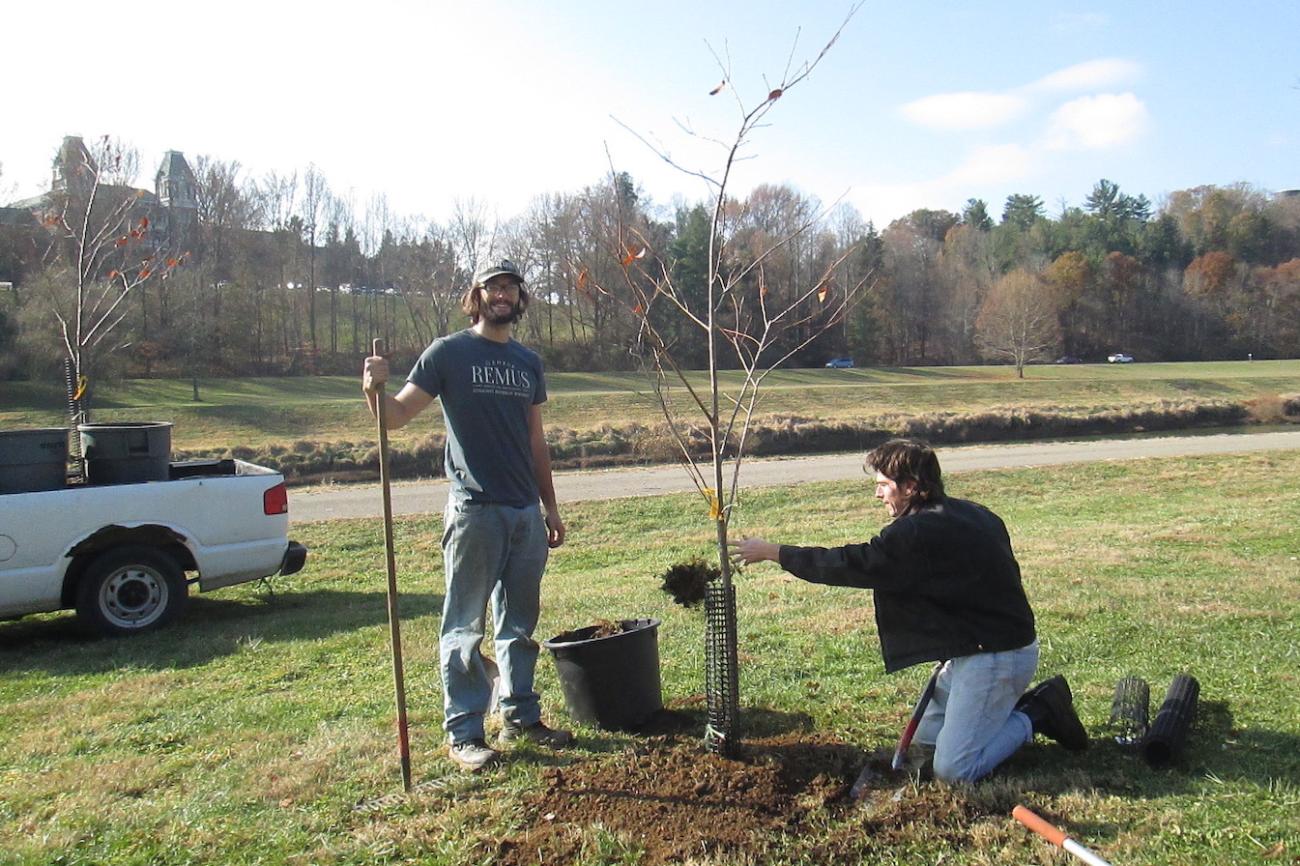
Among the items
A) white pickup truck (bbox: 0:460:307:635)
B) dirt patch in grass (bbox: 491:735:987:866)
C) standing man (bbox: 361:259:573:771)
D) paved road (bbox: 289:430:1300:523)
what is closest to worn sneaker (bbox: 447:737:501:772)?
standing man (bbox: 361:259:573:771)

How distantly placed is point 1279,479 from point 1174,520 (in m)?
6.41

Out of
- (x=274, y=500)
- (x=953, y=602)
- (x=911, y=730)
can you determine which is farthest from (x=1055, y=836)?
(x=274, y=500)

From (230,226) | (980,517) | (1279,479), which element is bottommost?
(1279,479)

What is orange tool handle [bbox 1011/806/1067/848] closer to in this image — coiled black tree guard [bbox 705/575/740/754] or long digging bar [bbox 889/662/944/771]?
long digging bar [bbox 889/662/944/771]

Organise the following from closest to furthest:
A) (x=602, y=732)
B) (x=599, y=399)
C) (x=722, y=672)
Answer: (x=722, y=672) < (x=602, y=732) < (x=599, y=399)

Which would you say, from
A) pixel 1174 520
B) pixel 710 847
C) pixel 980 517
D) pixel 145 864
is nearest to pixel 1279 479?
pixel 1174 520

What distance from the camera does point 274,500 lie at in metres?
8.15

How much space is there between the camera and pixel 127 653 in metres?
6.91

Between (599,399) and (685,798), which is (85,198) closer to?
(685,798)

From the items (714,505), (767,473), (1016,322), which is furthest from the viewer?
(1016,322)

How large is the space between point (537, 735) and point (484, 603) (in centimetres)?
65

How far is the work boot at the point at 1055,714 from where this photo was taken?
393cm

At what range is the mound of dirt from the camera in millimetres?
3340

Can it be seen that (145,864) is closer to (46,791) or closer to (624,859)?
(46,791)
